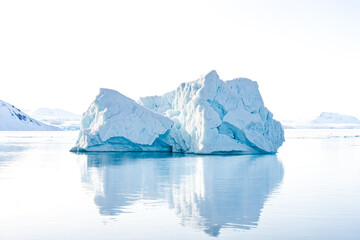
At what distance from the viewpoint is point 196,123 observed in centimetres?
2011

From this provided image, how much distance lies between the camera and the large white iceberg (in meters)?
19.8

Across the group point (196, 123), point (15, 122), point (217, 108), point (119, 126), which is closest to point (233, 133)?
point (217, 108)

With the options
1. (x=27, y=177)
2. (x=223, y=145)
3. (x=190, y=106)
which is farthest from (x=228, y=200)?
(x=190, y=106)

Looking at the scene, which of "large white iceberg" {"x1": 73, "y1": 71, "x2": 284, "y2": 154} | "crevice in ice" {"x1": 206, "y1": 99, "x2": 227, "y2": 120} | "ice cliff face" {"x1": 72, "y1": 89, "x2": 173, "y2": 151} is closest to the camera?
"large white iceberg" {"x1": 73, "y1": 71, "x2": 284, "y2": 154}

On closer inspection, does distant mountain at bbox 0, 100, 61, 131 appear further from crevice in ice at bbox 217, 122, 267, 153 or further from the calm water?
the calm water

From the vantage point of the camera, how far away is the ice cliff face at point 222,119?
19641 mm

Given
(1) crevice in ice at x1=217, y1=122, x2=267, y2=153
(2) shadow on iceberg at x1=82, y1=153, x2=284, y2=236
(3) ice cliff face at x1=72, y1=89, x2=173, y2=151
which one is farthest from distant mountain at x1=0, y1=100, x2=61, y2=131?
(2) shadow on iceberg at x1=82, y1=153, x2=284, y2=236

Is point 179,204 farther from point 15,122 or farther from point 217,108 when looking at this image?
point 15,122

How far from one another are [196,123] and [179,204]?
486 inches

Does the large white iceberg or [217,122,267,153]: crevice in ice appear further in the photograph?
[217,122,267,153]: crevice in ice

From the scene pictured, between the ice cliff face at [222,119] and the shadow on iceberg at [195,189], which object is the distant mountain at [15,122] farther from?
the shadow on iceberg at [195,189]

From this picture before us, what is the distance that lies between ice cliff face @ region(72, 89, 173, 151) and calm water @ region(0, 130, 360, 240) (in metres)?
7.00

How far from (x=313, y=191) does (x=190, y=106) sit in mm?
12105

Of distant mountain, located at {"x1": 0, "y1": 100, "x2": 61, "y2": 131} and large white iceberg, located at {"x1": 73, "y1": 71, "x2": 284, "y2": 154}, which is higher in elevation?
distant mountain, located at {"x1": 0, "y1": 100, "x2": 61, "y2": 131}
